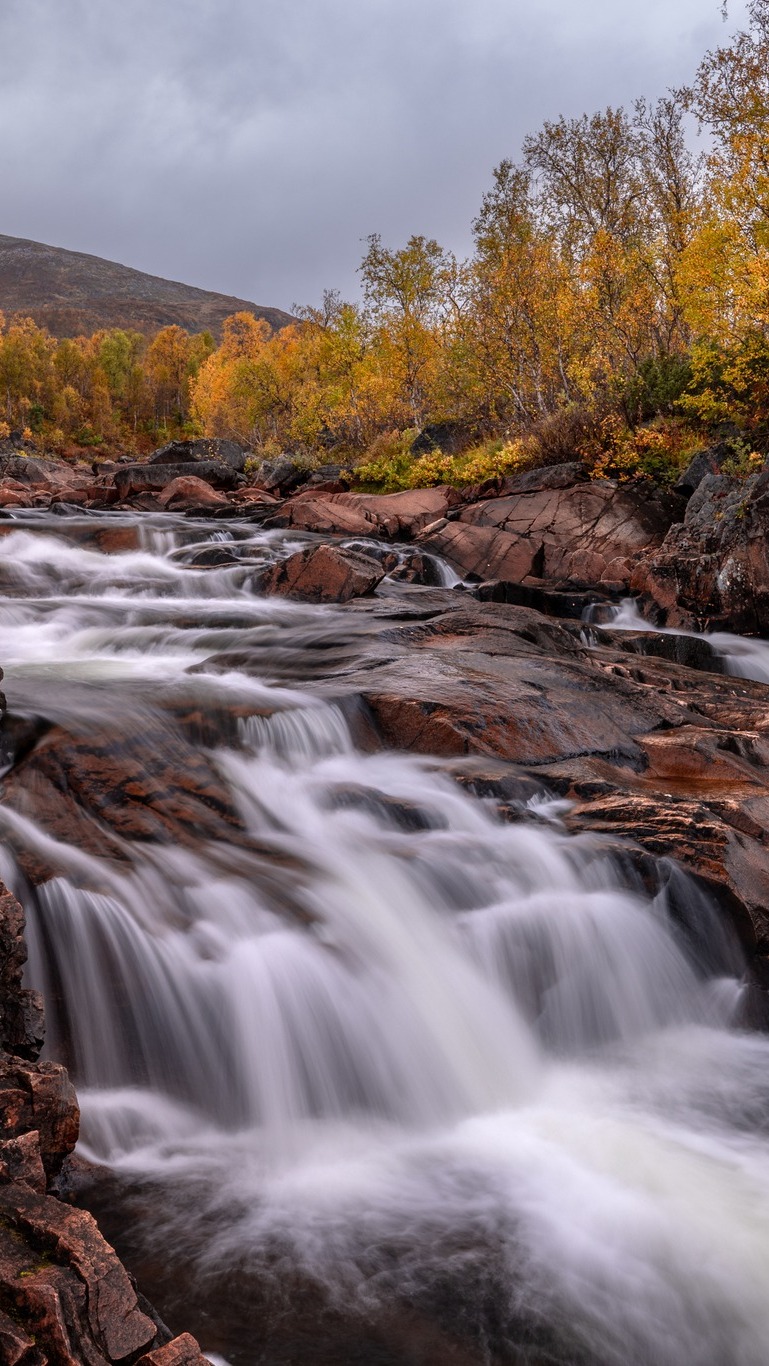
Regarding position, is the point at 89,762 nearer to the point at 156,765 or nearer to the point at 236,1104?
the point at 156,765

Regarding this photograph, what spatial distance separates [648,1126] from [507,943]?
1.40m

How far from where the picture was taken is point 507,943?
5.41 m

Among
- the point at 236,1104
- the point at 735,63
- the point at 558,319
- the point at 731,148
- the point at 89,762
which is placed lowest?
the point at 236,1104

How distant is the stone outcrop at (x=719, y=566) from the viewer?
14.7 metres

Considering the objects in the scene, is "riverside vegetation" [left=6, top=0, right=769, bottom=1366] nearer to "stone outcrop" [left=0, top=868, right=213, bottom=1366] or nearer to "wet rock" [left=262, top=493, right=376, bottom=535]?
"stone outcrop" [left=0, top=868, right=213, bottom=1366]

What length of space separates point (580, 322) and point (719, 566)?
13.8 metres

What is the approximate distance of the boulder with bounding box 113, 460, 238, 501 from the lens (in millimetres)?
30700

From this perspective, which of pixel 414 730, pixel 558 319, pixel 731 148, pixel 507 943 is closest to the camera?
pixel 507 943

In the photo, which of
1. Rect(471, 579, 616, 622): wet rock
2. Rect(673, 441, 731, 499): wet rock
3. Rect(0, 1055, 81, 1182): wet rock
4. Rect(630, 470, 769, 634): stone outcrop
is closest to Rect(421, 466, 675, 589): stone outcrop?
Rect(673, 441, 731, 499): wet rock

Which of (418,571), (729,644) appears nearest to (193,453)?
(418,571)

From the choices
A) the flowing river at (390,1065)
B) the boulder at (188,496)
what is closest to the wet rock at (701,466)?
the boulder at (188,496)

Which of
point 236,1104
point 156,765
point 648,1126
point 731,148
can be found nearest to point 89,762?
point 156,765

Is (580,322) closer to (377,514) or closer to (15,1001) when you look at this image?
(377,514)

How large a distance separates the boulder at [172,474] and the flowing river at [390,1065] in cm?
2524
